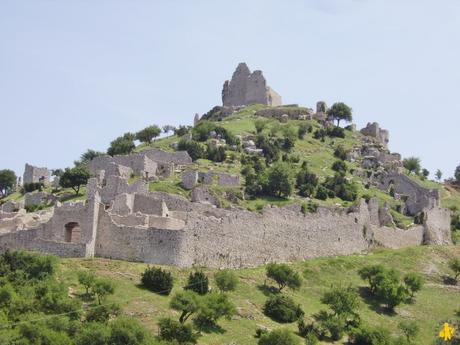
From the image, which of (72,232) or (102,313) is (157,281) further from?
(72,232)

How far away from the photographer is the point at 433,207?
7900 centimetres

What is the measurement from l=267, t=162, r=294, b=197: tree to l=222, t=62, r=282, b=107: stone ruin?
1878 inches

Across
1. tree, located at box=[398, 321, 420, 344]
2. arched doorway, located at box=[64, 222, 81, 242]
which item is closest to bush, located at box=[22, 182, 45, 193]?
arched doorway, located at box=[64, 222, 81, 242]

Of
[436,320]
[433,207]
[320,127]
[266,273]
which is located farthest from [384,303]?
[320,127]

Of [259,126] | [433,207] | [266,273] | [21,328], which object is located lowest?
[21,328]

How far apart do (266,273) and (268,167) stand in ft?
112

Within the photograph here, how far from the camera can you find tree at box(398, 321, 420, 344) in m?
52.6

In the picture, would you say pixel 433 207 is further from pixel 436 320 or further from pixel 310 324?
pixel 310 324

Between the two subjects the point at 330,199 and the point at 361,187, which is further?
the point at 361,187

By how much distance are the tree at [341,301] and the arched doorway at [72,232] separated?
15.1 metres

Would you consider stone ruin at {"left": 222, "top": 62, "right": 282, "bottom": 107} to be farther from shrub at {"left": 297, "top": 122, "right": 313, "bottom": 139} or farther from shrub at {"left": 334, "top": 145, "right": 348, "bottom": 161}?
shrub at {"left": 334, "top": 145, "right": 348, "bottom": 161}

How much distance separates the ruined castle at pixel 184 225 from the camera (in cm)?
5166

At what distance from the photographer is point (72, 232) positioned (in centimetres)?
5338

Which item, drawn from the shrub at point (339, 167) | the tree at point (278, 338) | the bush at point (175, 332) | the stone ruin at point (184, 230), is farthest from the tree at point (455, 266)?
the shrub at point (339, 167)
